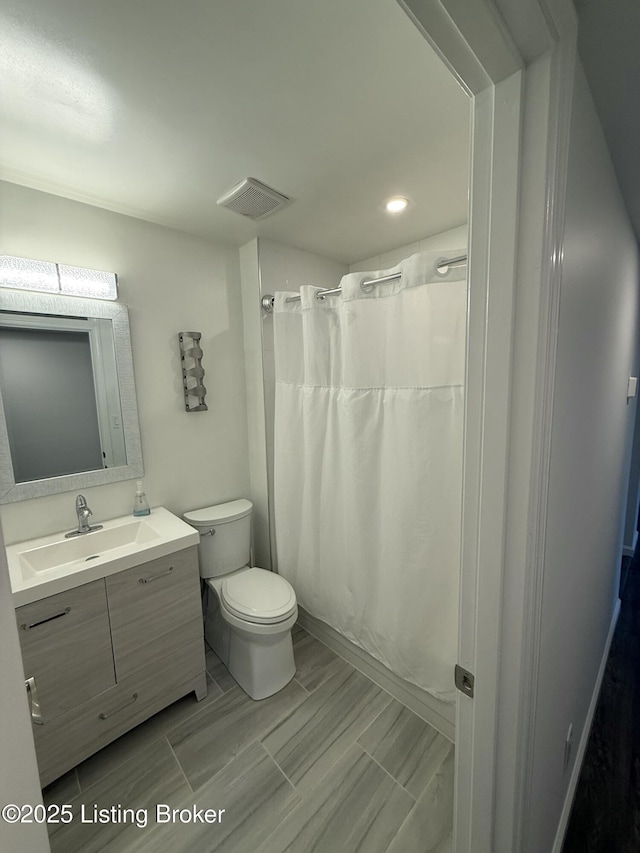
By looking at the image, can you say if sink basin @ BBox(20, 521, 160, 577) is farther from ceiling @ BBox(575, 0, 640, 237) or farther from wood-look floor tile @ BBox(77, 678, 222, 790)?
ceiling @ BBox(575, 0, 640, 237)

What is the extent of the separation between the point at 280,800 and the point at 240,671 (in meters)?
0.57

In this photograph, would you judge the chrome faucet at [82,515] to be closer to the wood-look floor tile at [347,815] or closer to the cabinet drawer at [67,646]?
the cabinet drawer at [67,646]

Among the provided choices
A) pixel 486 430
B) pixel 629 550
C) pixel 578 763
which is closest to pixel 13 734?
pixel 486 430

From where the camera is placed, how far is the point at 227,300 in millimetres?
2109

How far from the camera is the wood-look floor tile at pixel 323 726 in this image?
54.9 inches

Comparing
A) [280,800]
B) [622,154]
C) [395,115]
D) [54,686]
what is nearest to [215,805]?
[280,800]

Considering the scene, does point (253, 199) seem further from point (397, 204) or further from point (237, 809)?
point (237, 809)

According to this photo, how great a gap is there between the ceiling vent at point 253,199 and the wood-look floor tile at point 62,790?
2451mm

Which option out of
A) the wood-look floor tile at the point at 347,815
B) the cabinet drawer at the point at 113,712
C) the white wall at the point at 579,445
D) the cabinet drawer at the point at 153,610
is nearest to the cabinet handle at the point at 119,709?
the cabinet drawer at the point at 113,712

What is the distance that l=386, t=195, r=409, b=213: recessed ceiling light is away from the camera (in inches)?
63.3

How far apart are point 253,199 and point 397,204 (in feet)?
2.20

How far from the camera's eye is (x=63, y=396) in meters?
1.61

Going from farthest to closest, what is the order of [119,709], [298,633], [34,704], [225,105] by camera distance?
[298,633], [119,709], [225,105], [34,704]

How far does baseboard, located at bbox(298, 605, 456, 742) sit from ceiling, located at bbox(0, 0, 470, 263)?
222 centimetres
